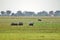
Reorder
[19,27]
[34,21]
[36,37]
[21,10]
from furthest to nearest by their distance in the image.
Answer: [21,10]
[34,21]
[19,27]
[36,37]

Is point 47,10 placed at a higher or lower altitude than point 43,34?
higher

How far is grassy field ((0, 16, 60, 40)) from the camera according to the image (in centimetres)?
109

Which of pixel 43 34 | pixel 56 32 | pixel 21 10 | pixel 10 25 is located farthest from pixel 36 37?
pixel 21 10

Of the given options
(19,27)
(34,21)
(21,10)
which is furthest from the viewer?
(21,10)

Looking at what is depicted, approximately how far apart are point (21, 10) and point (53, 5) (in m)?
0.51

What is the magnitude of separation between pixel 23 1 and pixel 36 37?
97 centimetres

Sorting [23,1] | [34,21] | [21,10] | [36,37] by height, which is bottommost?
[36,37]

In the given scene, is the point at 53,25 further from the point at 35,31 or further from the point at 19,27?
the point at 19,27

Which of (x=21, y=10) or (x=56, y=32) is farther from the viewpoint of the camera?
(x=21, y=10)

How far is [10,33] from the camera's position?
114cm

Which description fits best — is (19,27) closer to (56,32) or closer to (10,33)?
(10,33)

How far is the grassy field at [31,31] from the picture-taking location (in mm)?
1094

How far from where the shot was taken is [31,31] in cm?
117

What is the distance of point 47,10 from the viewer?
1909mm
